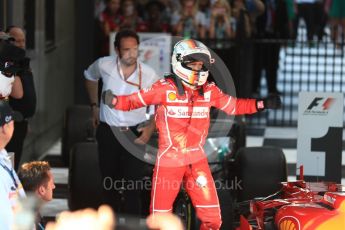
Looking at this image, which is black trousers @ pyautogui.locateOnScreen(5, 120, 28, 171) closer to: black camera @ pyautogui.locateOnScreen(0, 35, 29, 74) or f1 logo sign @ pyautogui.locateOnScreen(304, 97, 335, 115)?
black camera @ pyautogui.locateOnScreen(0, 35, 29, 74)

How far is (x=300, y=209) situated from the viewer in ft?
22.7

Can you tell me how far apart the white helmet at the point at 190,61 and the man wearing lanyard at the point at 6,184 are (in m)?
1.89

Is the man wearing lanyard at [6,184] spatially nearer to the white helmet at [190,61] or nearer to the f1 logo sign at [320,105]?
the white helmet at [190,61]

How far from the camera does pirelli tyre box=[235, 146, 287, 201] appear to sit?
8891 millimetres

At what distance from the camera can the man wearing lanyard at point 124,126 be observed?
8.38m

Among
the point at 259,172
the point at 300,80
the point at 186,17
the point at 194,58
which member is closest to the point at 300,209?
the point at 194,58

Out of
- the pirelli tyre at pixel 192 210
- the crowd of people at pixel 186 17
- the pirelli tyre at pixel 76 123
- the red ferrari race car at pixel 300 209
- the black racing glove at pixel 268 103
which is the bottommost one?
the pirelli tyre at pixel 192 210

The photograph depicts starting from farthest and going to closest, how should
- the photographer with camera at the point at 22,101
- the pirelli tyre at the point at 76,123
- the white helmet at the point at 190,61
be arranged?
the pirelli tyre at the point at 76,123
the photographer with camera at the point at 22,101
the white helmet at the point at 190,61

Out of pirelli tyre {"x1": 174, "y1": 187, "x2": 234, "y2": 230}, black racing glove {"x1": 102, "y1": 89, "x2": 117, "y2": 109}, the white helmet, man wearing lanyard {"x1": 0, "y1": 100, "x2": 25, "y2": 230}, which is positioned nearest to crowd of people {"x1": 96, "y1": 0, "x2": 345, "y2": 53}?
pirelli tyre {"x1": 174, "y1": 187, "x2": 234, "y2": 230}

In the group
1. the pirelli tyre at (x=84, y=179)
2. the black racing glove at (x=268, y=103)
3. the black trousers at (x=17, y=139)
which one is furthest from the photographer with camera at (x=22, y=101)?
the black racing glove at (x=268, y=103)

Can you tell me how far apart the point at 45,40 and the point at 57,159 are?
4.81 ft

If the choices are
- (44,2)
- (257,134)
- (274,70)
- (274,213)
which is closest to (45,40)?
(44,2)

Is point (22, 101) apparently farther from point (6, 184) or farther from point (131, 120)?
point (6, 184)

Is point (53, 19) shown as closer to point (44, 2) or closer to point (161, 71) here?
point (44, 2)
